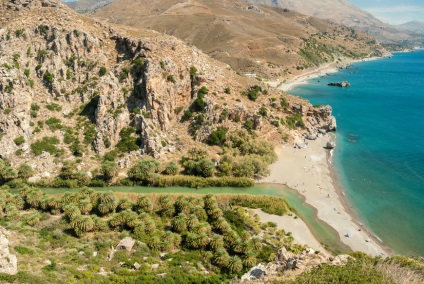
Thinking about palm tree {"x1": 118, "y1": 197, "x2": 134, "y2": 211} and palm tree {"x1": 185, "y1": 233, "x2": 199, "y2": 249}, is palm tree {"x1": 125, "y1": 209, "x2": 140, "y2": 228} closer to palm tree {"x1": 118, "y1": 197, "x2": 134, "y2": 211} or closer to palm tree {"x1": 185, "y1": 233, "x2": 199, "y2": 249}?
palm tree {"x1": 118, "y1": 197, "x2": 134, "y2": 211}

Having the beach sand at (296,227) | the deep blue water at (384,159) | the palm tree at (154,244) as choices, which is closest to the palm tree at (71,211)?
the palm tree at (154,244)

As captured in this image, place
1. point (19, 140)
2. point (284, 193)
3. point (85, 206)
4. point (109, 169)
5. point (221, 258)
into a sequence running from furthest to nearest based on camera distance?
1. point (19, 140)
2. point (284, 193)
3. point (109, 169)
4. point (85, 206)
5. point (221, 258)

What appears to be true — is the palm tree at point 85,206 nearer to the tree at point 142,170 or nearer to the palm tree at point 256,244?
the tree at point 142,170

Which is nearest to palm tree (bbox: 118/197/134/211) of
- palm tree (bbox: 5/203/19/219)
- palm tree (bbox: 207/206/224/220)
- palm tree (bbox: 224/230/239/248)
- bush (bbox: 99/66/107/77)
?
palm tree (bbox: 207/206/224/220)

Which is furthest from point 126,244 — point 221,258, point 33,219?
point 33,219

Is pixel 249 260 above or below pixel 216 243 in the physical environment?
below

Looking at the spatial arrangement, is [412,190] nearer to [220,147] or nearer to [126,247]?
[220,147]

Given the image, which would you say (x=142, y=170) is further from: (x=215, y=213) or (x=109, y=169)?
(x=215, y=213)
